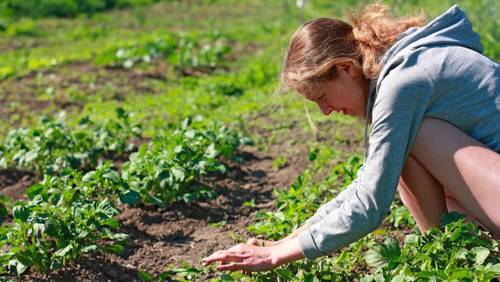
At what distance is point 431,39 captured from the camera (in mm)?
3080

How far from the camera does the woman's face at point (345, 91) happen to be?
122 inches

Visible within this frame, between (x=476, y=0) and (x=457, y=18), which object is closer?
(x=457, y=18)

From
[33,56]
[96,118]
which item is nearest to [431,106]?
[96,118]

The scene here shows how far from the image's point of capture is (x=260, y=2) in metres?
14.2

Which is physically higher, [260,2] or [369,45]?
[369,45]

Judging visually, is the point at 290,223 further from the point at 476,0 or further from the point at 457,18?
the point at 476,0

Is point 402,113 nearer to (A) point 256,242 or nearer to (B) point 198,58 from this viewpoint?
(A) point 256,242

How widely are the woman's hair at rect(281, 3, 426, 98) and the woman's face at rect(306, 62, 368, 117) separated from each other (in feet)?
0.08

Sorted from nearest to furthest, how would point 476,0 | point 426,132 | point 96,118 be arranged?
point 426,132 → point 96,118 → point 476,0

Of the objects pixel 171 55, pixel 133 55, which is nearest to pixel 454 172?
pixel 171 55

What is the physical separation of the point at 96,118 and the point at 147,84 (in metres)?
1.38

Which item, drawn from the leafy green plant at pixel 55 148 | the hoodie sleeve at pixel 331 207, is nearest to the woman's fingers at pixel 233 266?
the hoodie sleeve at pixel 331 207

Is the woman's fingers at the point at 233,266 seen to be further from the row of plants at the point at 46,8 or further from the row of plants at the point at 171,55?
the row of plants at the point at 46,8

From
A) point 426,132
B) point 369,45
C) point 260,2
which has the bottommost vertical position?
point 260,2
